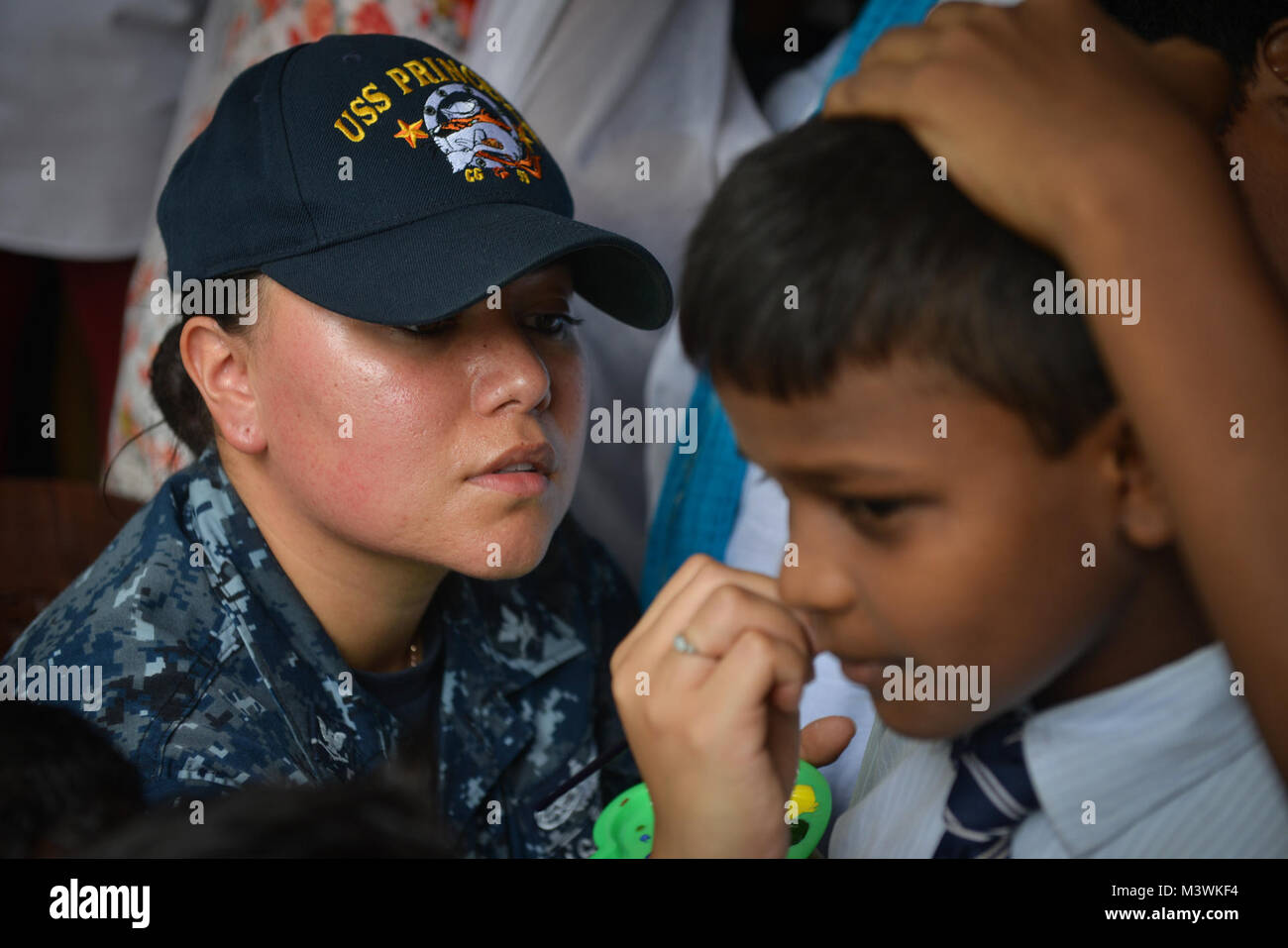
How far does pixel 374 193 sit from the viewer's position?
86cm

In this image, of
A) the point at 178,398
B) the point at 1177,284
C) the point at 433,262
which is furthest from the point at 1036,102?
the point at 178,398

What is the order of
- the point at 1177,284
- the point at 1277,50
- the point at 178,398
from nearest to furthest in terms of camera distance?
the point at 1177,284 → the point at 1277,50 → the point at 178,398

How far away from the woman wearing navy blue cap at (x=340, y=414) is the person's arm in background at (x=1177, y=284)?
0.43 meters

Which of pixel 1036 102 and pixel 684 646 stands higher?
pixel 1036 102

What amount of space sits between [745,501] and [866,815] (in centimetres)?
48

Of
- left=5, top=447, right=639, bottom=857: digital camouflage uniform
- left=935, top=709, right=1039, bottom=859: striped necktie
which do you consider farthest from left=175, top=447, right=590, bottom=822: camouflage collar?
left=935, top=709, right=1039, bottom=859: striped necktie

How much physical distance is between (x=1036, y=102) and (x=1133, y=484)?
17 centimetres

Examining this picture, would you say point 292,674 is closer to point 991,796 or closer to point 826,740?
point 826,740

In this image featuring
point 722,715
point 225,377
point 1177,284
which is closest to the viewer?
point 1177,284

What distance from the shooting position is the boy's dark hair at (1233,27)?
0.71m

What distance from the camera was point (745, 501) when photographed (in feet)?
3.77

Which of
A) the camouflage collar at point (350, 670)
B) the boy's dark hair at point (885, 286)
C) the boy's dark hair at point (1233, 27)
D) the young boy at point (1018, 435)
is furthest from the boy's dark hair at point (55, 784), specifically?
the boy's dark hair at point (1233, 27)

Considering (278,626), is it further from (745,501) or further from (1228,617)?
(1228,617)
